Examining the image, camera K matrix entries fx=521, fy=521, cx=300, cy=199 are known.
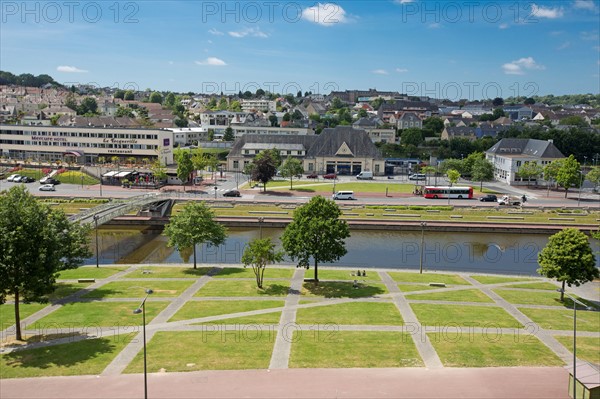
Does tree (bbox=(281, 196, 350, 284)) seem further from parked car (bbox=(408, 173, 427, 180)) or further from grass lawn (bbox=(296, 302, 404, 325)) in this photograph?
parked car (bbox=(408, 173, 427, 180))

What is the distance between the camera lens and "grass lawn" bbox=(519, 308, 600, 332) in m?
28.4

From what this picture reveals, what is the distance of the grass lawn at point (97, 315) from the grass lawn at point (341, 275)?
11.8 metres

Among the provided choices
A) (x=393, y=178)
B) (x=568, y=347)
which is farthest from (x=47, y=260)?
(x=393, y=178)

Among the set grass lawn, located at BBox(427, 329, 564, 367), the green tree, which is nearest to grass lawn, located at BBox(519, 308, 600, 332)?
grass lawn, located at BBox(427, 329, 564, 367)

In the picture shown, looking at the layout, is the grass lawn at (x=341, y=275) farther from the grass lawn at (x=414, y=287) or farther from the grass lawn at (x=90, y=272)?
the grass lawn at (x=90, y=272)

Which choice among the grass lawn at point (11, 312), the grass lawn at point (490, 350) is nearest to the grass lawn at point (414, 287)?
the grass lawn at point (490, 350)

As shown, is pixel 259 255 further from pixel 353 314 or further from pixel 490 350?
pixel 490 350

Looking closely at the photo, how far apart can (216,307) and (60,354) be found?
9.07 meters

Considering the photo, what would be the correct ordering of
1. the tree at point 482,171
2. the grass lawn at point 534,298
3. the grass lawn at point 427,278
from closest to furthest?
1. the grass lawn at point 534,298
2. the grass lawn at point 427,278
3. the tree at point 482,171

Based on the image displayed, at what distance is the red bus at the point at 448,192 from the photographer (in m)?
72.0

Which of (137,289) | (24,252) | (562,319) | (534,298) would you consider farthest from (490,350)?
(24,252)

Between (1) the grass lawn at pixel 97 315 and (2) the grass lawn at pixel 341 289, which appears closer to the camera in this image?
(1) the grass lawn at pixel 97 315

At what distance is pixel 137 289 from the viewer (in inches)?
1342

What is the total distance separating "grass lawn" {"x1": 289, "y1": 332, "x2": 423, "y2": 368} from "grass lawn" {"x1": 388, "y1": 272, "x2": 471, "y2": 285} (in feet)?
35.5
